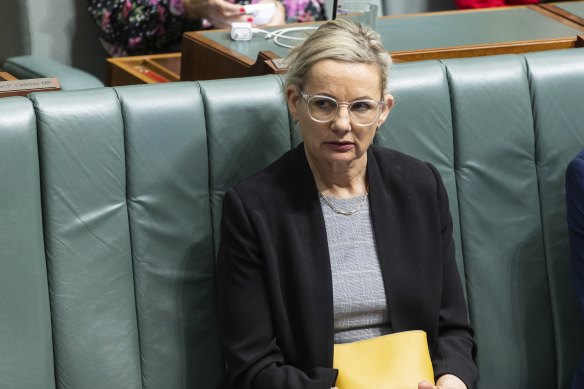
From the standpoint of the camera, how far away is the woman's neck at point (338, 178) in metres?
1.87

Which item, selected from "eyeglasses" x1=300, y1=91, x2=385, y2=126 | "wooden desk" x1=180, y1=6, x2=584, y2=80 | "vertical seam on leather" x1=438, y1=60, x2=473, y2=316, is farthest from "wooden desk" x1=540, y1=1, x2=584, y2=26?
"eyeglasses" x1=300, y1=91, x2=385, y2=126

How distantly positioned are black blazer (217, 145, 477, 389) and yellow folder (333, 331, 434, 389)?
0.09ft

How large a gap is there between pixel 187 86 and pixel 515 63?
658mm

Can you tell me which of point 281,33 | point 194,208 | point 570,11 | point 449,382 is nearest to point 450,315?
point 449,382

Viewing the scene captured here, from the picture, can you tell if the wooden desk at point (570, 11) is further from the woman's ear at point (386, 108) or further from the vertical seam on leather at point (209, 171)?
the vertical seam on leather at point (209, 171)

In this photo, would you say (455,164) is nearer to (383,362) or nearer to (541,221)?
(541,221)

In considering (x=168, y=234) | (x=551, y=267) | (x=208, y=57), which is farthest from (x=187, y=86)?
(x=551, y=267)

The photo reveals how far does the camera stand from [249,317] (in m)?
1.79

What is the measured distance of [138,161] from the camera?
74.3 inches

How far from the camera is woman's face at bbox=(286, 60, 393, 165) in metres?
1.78

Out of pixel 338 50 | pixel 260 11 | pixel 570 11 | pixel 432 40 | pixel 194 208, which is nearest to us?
pixel 338 50

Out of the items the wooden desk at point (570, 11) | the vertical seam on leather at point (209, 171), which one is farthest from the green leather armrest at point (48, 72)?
the wooden desk at point (570, 11)

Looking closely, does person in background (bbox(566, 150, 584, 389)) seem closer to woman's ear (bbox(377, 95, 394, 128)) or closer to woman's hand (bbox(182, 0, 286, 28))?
woman's ear (bbox(377, 95, 394, 128))

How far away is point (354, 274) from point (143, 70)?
1.21 metres
